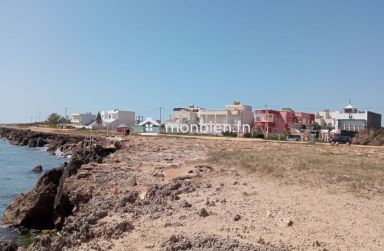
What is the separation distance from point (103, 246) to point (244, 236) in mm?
2988

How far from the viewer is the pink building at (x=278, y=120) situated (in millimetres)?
82125

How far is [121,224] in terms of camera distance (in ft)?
34.3

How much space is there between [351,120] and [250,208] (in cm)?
7466

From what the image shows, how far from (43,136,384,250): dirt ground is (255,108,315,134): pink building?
6329 centimetres

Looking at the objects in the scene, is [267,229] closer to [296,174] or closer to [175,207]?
[175,207]

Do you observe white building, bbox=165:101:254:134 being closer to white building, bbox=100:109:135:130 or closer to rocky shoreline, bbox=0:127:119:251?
white building, bbox=100:109:135:130

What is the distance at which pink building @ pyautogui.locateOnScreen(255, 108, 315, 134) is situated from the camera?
269 ft

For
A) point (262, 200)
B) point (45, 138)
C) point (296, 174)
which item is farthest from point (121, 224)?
point (45, 138)

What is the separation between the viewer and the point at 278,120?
84438 millimetres

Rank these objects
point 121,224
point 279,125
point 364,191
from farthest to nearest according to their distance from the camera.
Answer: point 279,125 → point 364,191 → point 121,224

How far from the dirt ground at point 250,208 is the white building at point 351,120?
64572 mm

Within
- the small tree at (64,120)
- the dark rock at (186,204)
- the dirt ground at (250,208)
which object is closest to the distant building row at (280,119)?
the dirt ground at (250,208)

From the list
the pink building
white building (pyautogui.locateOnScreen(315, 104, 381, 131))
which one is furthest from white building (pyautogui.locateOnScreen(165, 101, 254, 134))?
white building (pyautogui.locateOnScreen(315, 104, 381, 131))

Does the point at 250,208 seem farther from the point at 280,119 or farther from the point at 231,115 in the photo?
the point at 231,115
